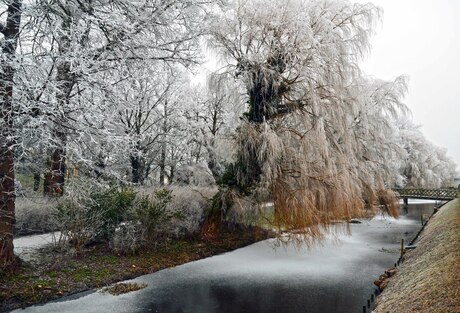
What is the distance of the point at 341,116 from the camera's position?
11195mm

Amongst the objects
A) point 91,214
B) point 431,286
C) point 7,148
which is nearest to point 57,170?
point 7,148

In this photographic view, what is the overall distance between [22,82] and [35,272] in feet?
15.4

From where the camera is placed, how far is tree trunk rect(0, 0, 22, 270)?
5961mm

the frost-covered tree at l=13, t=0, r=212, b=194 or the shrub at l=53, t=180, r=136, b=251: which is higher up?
the frost-covered tree at l=13, t=0, r=212, b=194

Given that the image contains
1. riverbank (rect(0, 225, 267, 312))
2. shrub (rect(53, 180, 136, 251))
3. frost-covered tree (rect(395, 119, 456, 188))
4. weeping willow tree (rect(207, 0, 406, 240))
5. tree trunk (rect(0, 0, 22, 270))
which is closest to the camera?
tree trunk (rect(0, 0, 22, 270))

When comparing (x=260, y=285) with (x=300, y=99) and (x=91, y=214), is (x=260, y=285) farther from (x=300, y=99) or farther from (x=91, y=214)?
(x=300, y=99)

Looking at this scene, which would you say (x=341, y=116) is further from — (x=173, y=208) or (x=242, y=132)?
(x=173, y=208)

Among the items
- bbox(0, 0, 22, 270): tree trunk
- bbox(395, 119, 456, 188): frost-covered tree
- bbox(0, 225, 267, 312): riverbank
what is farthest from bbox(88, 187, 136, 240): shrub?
bbox(395, 119, 456, 188): frost-covered tree

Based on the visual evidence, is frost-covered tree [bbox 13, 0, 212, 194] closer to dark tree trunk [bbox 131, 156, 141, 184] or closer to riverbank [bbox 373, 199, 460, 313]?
riverbank [bbox 373, 199, 460, 313]

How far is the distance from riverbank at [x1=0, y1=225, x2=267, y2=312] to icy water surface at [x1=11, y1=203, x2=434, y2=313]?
38 cm

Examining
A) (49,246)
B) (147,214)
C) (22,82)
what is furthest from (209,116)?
(22,82)

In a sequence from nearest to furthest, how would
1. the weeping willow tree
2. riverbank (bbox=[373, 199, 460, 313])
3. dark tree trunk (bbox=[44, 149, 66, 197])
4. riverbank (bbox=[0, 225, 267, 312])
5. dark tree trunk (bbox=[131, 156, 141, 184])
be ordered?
riverbank (bbox=[373, 199, 460, 313])
dark tree trunk (bbox=[44, 149, 66, 197])
riverbank (bbox=[0, 225, 267, 312])
the weeping willow tree
dark tree trunk (bbox=[131, 156, 141, 184])

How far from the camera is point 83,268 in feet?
29.4

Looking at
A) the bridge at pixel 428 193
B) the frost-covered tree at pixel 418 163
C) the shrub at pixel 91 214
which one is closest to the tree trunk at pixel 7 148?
the shrub at pixel 91 214
